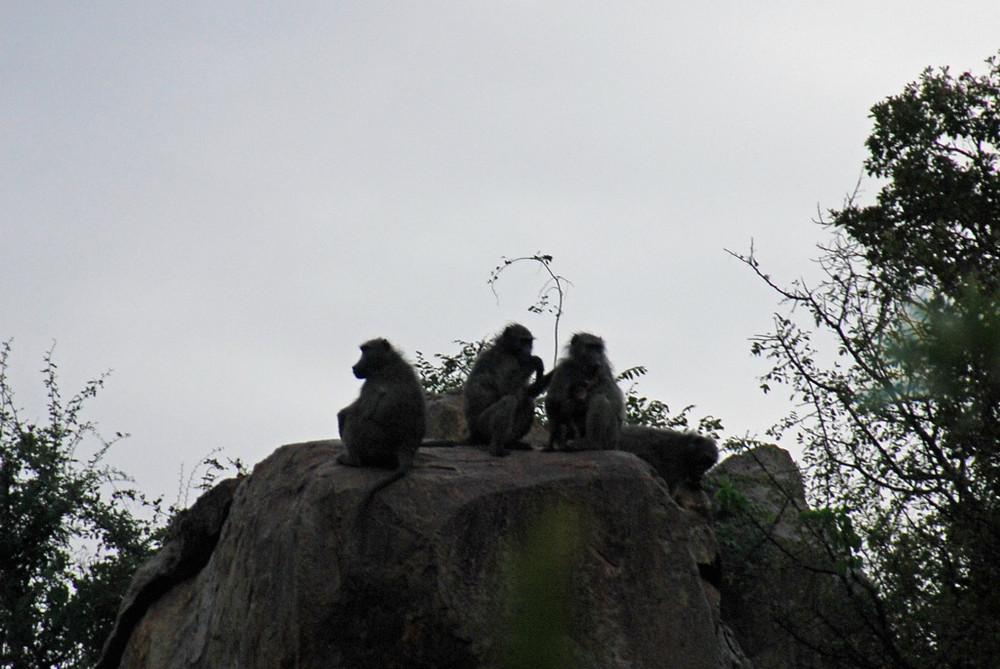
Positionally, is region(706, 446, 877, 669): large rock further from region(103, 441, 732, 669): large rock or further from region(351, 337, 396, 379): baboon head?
region(351, 337, 396, 379): baboon head

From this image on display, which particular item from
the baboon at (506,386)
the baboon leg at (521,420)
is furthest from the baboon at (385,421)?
the baboon leg at (521,420)

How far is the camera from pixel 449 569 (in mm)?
8094

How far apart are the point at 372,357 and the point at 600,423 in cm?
222

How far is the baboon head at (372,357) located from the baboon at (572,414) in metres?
1.86

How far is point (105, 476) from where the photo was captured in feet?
50.2

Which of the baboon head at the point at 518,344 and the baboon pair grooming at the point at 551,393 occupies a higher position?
the baboon head at the point at 518,344

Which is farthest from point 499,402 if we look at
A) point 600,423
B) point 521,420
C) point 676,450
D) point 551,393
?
point 676,450

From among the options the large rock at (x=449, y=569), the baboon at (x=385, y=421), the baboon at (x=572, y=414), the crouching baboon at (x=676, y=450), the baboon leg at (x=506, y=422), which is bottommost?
the large rock at (x=449, y=569)

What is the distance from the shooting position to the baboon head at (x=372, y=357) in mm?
9422

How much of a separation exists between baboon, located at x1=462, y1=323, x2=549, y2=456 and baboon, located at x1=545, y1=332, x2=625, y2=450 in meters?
0.21

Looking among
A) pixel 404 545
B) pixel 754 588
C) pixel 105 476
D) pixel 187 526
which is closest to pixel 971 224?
pixel 754 588

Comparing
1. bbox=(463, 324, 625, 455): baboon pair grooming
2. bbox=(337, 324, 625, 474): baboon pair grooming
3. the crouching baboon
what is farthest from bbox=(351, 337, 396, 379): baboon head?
the crouching baboon

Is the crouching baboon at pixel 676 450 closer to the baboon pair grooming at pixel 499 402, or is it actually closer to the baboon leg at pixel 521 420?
the baboon pair grooming at pixel 499 402

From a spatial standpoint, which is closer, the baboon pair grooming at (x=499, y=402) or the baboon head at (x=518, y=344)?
the baboon pair grooming at (x=499, y=402)
